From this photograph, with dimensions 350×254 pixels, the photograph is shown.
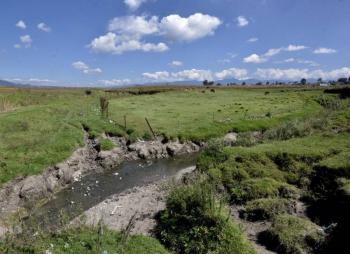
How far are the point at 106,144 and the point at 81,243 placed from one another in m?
24.8

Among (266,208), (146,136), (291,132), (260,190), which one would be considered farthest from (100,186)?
(291,132)

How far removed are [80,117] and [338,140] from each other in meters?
33.3

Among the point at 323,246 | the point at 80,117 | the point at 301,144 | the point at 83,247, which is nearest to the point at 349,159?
the point at 301,144

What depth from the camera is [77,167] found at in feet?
117

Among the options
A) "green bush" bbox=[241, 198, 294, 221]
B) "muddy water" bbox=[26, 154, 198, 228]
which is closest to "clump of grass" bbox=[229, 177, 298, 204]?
"green bush" bbox=[241, 198, 294, 221]

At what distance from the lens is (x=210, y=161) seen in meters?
26.9

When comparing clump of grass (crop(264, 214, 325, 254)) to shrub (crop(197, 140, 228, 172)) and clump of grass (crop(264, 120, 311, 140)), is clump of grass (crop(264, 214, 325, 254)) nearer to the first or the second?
shrub (crop(197, 140, 228, 172))

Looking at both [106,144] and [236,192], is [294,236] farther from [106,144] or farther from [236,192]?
[106,144]

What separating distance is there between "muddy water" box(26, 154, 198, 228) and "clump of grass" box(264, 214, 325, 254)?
1055 cm

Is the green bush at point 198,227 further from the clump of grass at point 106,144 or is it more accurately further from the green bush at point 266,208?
the clump of grass at point 106,144

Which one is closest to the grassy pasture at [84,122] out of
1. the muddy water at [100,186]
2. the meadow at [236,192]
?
the meadow at [236,192]

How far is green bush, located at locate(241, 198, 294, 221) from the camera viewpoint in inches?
778

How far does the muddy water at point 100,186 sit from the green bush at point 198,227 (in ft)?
19.3

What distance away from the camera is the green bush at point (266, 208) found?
1975 cm
